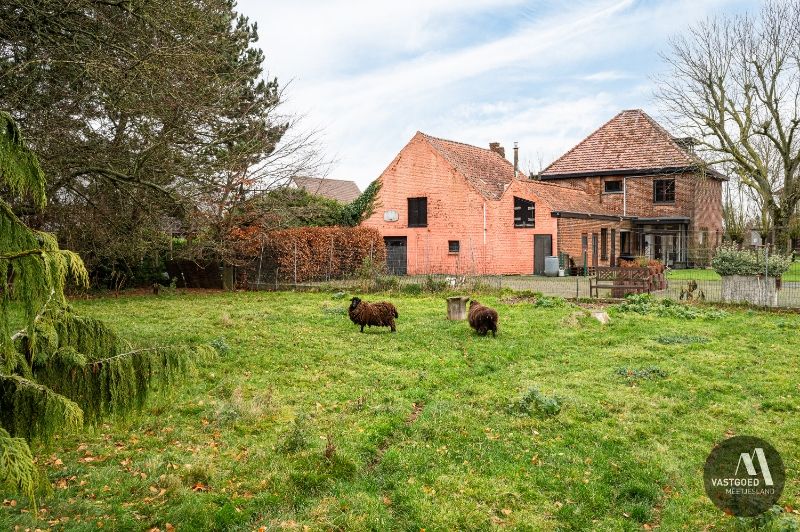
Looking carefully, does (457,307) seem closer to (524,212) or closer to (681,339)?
(681,339)

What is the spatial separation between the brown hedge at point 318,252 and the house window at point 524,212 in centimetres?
754

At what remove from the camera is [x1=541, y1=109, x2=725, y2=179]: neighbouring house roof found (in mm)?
34969

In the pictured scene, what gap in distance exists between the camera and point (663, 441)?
21.6 feet

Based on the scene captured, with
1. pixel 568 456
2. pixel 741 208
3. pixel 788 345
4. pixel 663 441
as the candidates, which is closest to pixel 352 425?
pixel 568 456

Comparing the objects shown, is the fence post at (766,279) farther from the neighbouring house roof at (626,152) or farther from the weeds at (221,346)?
the neighbouring house roof at (626,152)

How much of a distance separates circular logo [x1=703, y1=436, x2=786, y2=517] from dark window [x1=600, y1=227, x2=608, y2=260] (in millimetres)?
27403

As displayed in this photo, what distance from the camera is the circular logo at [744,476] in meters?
5.15

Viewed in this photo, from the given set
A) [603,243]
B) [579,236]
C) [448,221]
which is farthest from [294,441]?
[603,243]

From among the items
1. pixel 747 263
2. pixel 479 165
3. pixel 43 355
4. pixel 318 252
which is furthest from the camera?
pixel 479 165

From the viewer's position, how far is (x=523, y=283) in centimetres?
2375

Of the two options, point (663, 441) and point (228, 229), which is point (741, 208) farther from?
point (663, 441)

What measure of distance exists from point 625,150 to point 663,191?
3.57 meters

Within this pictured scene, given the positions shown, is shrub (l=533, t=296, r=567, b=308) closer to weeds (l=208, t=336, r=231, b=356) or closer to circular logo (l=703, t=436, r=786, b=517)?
weeds (l=208, t=336, r=231, b=356)

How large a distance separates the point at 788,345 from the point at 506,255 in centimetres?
1886
